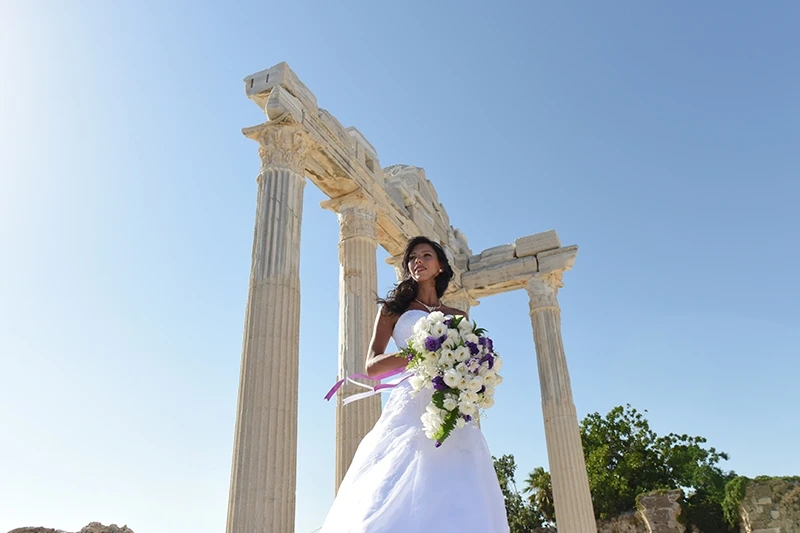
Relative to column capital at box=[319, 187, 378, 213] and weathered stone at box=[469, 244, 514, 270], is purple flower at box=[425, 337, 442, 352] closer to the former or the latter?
column capital at box=[319, 187, 378, 213]

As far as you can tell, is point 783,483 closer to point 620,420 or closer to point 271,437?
point 620,420

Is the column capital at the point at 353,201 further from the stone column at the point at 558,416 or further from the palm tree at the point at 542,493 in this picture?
the palm tree at the point at 542,493

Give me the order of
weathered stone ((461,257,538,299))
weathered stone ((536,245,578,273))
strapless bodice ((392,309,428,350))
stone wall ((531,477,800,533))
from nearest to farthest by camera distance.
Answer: strapless bodice ((392,309,428,350))
weathered stone ((536,245,578,273))
weathered stone ((461,257,538,299))
stone wall ((531,477,800,533))

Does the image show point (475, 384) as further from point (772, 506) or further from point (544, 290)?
point (772, 506)

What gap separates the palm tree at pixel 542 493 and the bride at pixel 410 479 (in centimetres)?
4335

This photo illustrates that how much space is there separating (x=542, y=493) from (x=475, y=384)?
45.2 meters

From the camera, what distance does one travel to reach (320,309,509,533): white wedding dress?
3965 millimetres

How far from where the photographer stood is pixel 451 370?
4.38 meters

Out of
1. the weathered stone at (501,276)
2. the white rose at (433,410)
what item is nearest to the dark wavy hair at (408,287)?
the white rose at (433,410)

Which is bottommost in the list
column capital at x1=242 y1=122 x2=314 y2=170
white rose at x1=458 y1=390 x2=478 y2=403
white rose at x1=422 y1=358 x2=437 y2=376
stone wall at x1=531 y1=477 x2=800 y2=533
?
white rose at x1=458 y1=390 x2=478 y2=403

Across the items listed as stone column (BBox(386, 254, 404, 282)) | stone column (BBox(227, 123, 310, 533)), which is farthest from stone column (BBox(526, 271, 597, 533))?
stone column (BBox(227, 123, 310, 533))

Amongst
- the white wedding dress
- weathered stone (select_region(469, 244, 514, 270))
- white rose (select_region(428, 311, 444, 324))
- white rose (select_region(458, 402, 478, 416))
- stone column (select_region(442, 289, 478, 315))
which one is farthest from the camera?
weathered stone (select_region(469, 244, 514, 270))

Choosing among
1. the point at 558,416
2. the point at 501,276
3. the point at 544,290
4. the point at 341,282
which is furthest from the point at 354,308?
the point at 544,290

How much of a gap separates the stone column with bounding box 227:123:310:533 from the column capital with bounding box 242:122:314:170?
0.02 m
